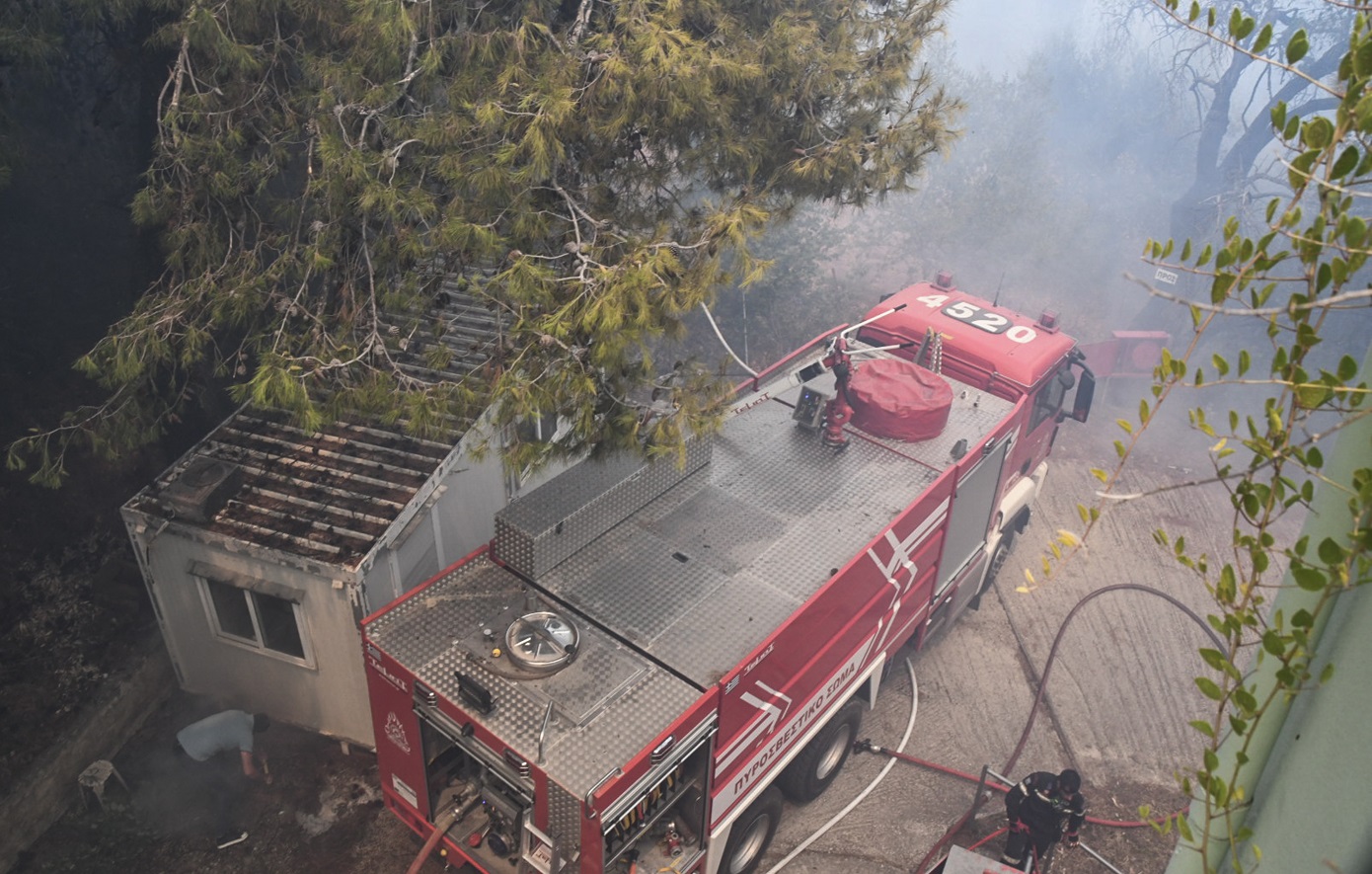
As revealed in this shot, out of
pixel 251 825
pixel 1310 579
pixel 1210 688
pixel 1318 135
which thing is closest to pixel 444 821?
pixel 251 825

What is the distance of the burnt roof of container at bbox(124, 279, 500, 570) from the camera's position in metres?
7.27

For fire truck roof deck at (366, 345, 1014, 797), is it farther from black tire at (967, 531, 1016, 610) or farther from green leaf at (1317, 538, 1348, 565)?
green leaf at (1317, 538, 1348, 565)

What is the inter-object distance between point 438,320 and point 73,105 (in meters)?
5.85

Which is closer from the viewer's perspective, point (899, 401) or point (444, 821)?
point (444, 821)

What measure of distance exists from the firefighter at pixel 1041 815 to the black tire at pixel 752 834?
1.81m

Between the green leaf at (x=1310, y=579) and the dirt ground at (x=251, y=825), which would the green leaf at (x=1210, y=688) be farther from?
the dirt ground at (x=251, y=825)

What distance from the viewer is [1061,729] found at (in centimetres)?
893

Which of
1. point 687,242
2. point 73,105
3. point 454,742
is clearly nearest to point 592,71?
point 687,242

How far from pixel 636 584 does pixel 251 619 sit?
11.5 feet

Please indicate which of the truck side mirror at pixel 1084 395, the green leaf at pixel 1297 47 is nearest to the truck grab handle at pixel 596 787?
the green leaf at pixel 1297 47

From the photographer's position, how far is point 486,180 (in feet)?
22.5

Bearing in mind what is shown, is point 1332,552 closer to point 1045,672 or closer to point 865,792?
point 865,792

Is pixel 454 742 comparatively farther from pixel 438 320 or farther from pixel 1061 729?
pixel 1061 729

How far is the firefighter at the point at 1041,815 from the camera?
6871mm
